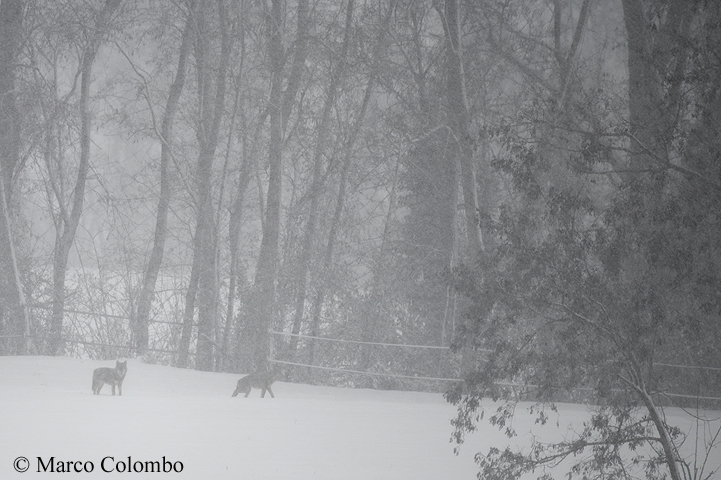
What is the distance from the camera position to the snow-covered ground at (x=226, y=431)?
893cm

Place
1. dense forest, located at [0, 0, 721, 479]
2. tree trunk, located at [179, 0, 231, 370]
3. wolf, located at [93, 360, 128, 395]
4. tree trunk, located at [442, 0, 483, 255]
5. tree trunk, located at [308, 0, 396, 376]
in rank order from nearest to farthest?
wolf, located at [93, 360, 128, 395], tree trunk, located at [442, 0, 483, 255], dense forest, located at [0, 0, 721, 479], tree trunk, located at [308, 0, 396, 376], tree trunk, located at [179, 0, 231, 370]

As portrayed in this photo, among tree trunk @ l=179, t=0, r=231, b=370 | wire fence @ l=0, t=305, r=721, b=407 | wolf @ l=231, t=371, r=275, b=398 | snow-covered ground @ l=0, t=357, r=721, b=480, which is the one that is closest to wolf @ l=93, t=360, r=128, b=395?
snow-covered ground @ l=0, t=357, r=721, b=480

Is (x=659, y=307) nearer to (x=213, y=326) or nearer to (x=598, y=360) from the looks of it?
(x=598, y=360)

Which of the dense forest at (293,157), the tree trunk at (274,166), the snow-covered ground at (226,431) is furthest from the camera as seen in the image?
the tree trunk at (274,166)

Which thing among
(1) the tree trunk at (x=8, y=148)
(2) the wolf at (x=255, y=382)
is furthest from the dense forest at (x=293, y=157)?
(2) the wolf at (x=255, y=382)

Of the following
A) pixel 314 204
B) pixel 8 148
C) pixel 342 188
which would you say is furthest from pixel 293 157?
pixel 8 148

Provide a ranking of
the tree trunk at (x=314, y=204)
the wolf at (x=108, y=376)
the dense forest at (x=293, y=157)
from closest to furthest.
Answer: the wolf at (x=108, y=376) < the dense forest at (x=293, y=157) < the tree trunk at (x=314, y=204)

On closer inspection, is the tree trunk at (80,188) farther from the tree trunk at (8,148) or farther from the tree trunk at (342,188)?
the tree trunk at (342,188)

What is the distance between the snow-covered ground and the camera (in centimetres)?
893

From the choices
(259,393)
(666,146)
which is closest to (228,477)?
(666,146)

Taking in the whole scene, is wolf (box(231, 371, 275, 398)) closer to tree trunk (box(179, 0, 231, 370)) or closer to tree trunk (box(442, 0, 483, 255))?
tree trunk (box(442, 0, 483, 255))

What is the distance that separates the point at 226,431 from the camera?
34.6 feet

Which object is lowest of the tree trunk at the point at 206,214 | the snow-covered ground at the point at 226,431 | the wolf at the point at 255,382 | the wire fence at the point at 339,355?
the snow-covered ground at the point at 226,431

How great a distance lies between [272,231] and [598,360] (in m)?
12.7
